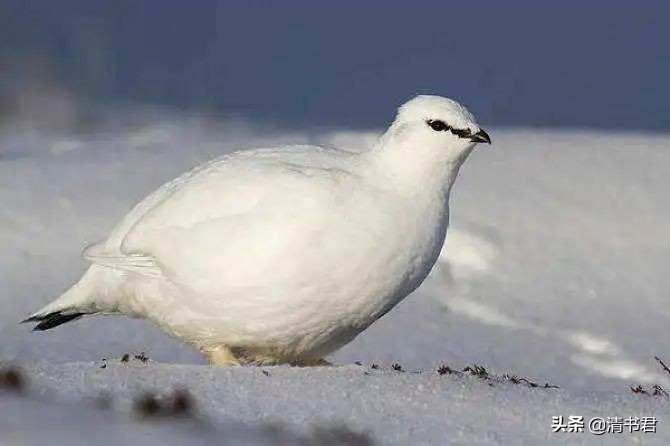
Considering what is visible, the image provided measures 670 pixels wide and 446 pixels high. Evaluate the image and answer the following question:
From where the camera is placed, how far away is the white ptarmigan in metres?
4.93

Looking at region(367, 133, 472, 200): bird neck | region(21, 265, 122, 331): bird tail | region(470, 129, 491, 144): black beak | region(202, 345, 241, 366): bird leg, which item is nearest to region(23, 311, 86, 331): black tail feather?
region(21, 265, 122, 331): bird tail

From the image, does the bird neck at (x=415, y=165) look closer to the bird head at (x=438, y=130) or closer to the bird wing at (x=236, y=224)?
the bird head at (x=438, y=130)

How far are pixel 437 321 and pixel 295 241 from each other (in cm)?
488

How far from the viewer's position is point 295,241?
4.90 metres

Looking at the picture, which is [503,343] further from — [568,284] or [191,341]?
[191,341]

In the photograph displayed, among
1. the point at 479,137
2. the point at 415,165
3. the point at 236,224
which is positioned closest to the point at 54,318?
the point at 236,224

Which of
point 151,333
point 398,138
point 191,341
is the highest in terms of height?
point 398,138

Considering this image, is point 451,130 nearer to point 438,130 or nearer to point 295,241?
point 438,130

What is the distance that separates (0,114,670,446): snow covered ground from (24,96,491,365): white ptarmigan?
235mm

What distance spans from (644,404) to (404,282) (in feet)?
3.04

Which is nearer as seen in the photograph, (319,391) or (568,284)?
(319,391)

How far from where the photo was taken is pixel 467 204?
11.5 metres

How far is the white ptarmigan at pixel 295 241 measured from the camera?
16.2 feet

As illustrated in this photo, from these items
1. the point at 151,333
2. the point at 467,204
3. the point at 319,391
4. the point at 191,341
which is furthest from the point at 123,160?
the point at 319,391
